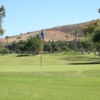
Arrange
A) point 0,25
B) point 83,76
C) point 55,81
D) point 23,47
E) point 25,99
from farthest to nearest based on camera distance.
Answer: point 23,47, point 0,25, point 83,76, point 55,81, point 25,99

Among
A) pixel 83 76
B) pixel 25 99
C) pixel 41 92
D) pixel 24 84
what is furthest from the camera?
pixel 83 76

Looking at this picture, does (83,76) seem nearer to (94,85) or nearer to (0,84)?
(94,85)

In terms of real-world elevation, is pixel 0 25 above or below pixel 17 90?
above

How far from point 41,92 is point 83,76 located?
5087 millimetres

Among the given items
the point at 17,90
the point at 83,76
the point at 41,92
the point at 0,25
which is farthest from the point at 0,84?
the point at 0,25

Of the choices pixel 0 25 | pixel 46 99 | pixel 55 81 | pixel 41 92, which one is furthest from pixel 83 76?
pixel 0 25

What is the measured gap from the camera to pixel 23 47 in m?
125

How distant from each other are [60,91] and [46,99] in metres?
1.55

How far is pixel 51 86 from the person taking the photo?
12.9 meters

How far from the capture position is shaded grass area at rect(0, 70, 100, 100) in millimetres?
10883

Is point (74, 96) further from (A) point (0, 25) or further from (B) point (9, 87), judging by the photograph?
(A) point (0, 25)

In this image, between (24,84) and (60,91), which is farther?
(24,84)

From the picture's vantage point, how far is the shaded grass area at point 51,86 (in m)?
10.9

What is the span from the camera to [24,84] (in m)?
13.4
